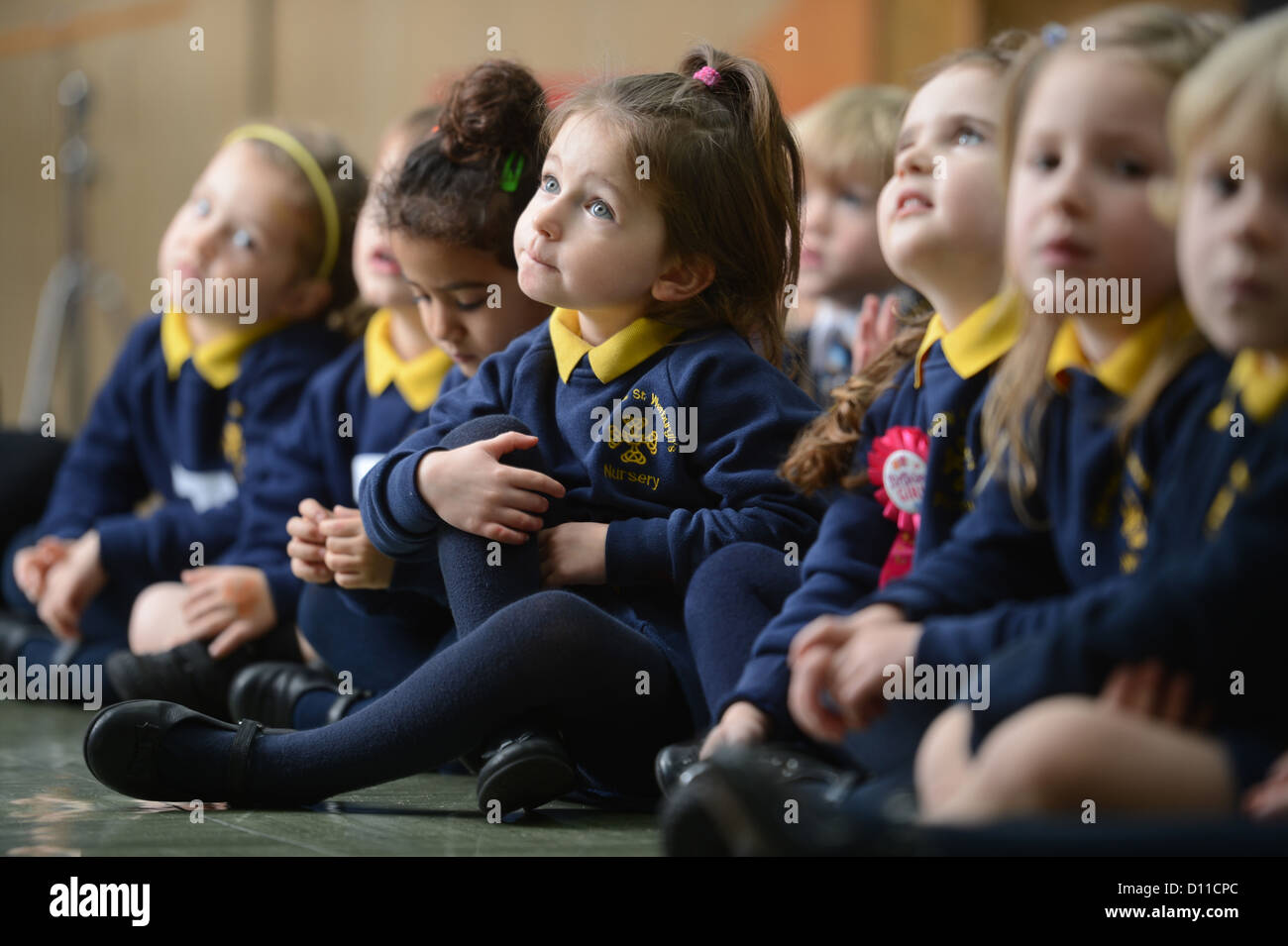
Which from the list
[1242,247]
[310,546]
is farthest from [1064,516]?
[310,546]

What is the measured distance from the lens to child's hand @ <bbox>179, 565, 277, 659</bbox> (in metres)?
1.94

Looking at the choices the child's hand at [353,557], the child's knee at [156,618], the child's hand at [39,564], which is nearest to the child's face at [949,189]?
the child's hand at [353,557]

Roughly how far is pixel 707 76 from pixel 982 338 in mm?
482

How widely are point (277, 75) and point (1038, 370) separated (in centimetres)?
442

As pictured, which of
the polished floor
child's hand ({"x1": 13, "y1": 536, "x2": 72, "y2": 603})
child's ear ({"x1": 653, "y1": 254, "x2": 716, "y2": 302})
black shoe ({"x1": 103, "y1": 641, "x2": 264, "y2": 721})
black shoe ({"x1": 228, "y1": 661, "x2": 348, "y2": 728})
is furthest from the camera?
child's hand ({"x1": 13, "y1": 536, "x2": 72, "y2": 603})

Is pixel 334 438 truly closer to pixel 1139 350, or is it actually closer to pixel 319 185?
pixel 319 185

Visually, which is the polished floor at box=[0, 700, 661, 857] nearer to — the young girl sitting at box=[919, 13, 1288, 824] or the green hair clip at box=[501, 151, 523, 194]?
the young girl sitting at box=[919, 13, 1288, 824]

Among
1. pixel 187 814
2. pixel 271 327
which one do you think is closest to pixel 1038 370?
pixel 187 814

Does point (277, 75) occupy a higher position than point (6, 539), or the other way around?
point (277, 75)

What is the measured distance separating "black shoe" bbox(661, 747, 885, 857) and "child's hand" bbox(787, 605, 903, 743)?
0.06 metres

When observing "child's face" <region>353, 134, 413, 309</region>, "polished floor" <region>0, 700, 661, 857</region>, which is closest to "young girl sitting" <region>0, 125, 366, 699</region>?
"child's face" <region>353, 134, 413, 309</region>

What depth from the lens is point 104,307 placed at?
4.95 metres

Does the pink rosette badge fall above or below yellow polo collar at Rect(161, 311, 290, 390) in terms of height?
below
